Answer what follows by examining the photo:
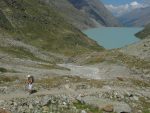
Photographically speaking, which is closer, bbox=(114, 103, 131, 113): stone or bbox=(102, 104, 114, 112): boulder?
bbox=(102, 104, 114, 112): boulder

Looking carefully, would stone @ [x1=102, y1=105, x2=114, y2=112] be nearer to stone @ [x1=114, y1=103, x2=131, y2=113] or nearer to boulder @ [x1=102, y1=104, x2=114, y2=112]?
boulder @ [x1=102, y1=104, x2=114, y2=112]

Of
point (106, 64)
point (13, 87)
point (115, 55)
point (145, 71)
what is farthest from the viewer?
point (115, 55)

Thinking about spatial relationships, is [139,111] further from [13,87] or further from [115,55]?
[115,55]

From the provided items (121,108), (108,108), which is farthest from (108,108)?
(121,108)

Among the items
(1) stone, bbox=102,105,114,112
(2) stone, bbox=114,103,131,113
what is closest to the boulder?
(1) stone, bbox=102,105,114,112

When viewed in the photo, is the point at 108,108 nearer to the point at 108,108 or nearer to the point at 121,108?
the point at 108,108

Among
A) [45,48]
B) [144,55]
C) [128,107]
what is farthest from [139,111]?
[45,48]

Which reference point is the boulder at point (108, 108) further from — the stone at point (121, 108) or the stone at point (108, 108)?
the stone at point (121, 108)

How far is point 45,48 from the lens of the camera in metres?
175

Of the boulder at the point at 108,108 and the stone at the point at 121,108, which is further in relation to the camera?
the stone at the point at 121,108

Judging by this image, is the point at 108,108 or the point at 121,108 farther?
the point at 121,108

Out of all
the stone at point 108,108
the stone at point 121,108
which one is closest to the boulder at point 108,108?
the stone at point 108,108

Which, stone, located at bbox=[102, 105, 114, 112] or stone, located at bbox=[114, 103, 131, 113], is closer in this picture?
stone, located at bbox=[102, 105, 114, 112]

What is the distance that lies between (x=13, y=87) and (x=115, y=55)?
3783 inches
